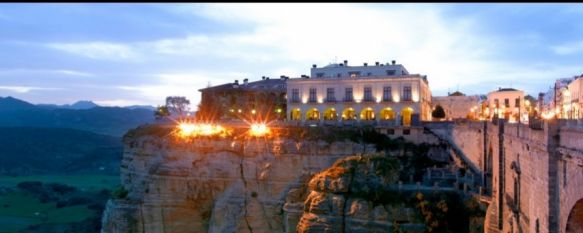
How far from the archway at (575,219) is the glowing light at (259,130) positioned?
97.8ft

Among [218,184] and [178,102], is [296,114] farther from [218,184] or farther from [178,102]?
[178,102]

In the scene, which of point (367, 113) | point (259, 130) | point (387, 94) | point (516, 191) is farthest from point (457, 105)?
point (516, 191)

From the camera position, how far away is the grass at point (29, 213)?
2911 inches

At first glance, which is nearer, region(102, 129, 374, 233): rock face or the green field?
region(102, 129, 374, 233): rock face

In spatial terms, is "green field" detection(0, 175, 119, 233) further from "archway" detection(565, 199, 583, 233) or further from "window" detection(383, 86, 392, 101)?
"archway" detection(565, 199, 583, 233)

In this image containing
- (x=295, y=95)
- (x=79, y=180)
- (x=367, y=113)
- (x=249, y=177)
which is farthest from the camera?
(x=79, y=180)

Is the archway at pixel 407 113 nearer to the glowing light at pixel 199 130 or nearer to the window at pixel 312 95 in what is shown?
the window at pixel 312 95

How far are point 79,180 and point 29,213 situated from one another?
3181cm

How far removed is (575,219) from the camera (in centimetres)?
1329

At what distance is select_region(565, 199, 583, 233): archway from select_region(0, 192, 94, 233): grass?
70060 mm

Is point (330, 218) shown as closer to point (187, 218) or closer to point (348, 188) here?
point (348, 188)

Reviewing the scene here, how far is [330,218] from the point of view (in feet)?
101

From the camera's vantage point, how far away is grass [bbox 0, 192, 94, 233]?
73938 millimetres

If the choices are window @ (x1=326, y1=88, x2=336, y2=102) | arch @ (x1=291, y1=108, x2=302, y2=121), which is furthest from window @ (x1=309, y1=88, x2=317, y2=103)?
arch @ (x1=291, y1=108, x2=302, y2=121)
